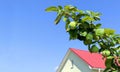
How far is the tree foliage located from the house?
78.1ft

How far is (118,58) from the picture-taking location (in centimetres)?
242

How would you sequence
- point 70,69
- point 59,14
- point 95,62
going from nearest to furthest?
point 59,14 → point 95,62 → point 70,69

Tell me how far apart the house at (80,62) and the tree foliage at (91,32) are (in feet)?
78.1

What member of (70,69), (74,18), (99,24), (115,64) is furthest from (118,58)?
(70,69)

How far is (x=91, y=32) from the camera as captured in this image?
2.42m

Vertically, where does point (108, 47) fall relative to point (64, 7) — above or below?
below

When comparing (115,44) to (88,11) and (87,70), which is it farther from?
(87,70)

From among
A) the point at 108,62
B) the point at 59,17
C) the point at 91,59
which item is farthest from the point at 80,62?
the point at 59,17

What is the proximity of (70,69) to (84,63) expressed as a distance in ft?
9.24

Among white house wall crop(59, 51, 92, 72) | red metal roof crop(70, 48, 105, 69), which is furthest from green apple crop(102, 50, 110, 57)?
white house wall crop(59, 51, 92, 72)

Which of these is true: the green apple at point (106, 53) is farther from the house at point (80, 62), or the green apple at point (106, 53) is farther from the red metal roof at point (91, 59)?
the red metal roof at point (91, 59)

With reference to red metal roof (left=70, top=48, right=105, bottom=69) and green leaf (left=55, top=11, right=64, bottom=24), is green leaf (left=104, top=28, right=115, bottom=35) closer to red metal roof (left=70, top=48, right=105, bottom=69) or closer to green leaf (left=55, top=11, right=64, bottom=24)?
green leaf (left=55, top=11, right=64, bottom=24)

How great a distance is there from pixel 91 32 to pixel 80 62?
1063 inches

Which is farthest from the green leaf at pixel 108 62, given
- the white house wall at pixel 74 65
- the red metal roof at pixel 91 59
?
the white house wall at pixel 74 65
